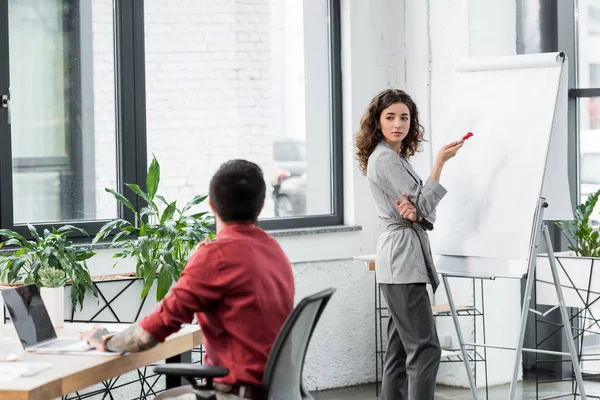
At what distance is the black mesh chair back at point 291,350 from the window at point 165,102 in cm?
224

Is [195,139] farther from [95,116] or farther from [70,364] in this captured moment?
[70,364]

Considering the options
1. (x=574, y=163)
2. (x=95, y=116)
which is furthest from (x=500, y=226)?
(x=95, y=116)

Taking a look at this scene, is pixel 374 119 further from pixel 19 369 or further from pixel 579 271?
pixel 19 369

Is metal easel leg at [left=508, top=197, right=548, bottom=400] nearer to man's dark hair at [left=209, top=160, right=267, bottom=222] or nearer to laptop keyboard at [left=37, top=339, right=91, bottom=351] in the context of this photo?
man's dark hair at [left=209, top=160, right=267, bottom=222]

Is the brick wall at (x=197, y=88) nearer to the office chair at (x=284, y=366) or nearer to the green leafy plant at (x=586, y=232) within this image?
the green leafy plant at (x=586, y=232)

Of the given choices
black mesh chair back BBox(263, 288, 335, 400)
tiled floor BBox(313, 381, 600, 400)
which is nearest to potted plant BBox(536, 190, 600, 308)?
tiled floor BBox(313, 381, 600, 400)

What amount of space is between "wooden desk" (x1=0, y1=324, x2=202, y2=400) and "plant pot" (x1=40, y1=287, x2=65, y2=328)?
13 centimetres

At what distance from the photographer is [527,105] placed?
3.93 metres

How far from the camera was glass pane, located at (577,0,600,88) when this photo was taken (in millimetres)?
5273

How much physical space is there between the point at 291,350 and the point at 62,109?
2460mm

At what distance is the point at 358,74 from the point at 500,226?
167 cm

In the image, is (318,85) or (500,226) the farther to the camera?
(318,85)

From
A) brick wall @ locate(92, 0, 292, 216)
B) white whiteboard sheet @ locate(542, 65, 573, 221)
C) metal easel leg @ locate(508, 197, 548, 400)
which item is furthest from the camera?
brick wall @ locate(92, 0, 292, 216)

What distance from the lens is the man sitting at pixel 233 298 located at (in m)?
2.45
